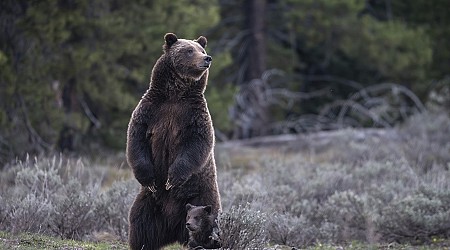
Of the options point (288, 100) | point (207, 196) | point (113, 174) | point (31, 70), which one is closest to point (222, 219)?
point (207, 196)

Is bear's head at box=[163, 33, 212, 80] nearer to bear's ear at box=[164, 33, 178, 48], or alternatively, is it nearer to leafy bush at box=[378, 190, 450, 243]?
bear's ear at box=[164, 33, 178, 48]

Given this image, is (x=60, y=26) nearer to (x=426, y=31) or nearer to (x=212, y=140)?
(x=212, y=140)

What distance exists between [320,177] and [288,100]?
13.1m

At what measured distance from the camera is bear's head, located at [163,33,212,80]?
24.6 ft

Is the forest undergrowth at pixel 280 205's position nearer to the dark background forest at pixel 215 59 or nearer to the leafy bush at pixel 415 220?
the leafy bush at pixel 415 220

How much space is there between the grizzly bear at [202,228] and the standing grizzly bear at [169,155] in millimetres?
153

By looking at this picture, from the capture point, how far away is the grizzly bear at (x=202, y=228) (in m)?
7.07

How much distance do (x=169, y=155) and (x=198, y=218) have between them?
0.69 metres

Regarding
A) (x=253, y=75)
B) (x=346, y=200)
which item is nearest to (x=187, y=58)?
(x=346, y=200)

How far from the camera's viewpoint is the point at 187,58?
7.58 metres

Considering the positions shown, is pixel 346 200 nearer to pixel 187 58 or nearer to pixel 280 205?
pixel 280 205

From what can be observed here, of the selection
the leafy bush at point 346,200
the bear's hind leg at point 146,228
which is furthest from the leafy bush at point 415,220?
the bear's hind leg at point 146,228

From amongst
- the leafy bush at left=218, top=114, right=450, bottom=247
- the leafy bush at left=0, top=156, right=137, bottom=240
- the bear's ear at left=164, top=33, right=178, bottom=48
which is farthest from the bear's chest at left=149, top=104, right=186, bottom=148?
the leafy bush at left=0, top=156, right=137, bottom=240

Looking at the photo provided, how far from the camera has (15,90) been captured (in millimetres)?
A: 14359
